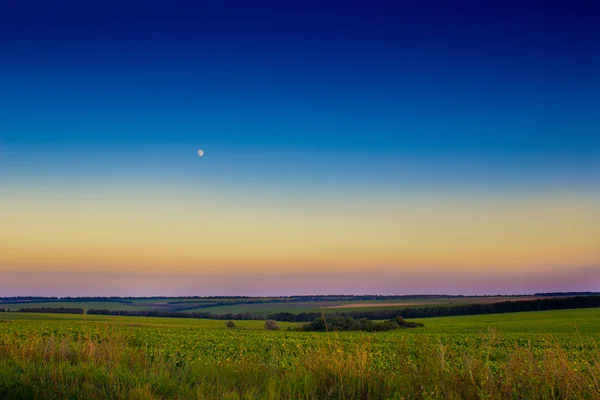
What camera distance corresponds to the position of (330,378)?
7141mm

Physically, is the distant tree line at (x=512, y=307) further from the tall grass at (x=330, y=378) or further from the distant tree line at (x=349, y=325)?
the tall grass at (x=330, y=378)

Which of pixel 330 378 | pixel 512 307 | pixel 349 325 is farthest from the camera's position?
pixel 512 307

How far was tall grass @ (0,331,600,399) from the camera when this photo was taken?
6137 mm

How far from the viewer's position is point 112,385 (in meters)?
7.05

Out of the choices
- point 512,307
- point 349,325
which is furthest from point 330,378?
point 512,307

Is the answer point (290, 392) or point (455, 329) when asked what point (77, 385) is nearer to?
point (290, 392)

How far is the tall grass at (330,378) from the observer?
6.14 m

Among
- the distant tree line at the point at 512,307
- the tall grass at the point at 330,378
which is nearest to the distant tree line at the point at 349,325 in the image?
the distant tree line at the point at 512,307

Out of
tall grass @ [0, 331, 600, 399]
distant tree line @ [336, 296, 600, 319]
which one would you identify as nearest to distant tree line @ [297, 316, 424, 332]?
distant tree line @ [336, 296, 600, 319]

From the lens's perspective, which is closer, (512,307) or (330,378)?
(330,378)

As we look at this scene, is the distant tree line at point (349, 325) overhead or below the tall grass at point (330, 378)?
below

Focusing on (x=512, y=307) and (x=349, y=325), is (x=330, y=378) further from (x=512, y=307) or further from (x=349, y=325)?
(x=512, y=307)

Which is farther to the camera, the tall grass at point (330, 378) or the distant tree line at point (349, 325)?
the distant tree line at point (349, 325)

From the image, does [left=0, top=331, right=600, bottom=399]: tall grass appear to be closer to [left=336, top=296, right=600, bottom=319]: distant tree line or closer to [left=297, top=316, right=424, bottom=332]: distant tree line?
[left=297, top=316, right=424, bottom=332]: distant tree line
